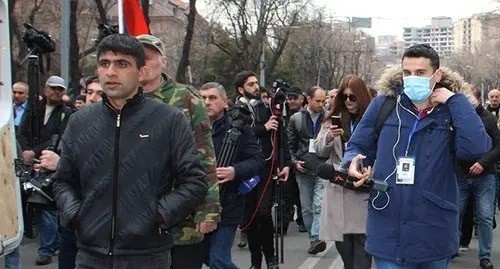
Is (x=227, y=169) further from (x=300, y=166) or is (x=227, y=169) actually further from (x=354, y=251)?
(x=300, y=166)

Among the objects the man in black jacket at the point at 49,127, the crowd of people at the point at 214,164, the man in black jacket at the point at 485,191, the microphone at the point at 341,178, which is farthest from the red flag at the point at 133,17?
the man in black jacket at the point at 485,191

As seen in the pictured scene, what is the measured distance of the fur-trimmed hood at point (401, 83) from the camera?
500 centimetres

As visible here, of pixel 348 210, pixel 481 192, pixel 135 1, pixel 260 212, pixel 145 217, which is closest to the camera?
pixel 145 217

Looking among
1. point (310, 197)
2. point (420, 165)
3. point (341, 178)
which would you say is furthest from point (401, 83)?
point (310, 197)

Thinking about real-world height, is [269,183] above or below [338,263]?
above

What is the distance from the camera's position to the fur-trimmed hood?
16.4 ft

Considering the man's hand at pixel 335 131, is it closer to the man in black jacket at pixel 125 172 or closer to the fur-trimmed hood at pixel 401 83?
the fur-trimmed hood at pixel 401 83

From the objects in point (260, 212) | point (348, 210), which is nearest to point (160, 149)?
point (348, 210)

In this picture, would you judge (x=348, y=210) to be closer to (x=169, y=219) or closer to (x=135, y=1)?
(x=135, y=1)

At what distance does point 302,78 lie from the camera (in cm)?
6550

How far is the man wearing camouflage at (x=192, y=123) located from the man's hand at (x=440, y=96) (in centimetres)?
129

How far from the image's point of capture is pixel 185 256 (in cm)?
491

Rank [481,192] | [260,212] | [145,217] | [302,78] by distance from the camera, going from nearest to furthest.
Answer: [145,217] < [260,212] < [481,192] < [302,78]

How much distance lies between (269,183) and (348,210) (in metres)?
1.93
